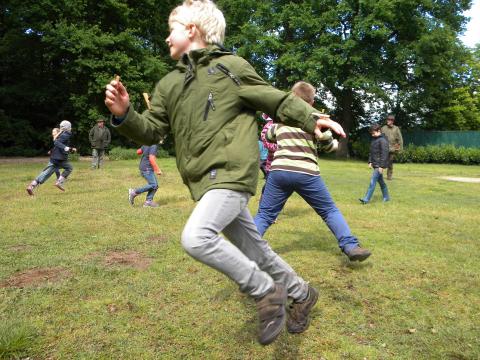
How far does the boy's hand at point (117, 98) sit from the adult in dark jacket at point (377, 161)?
8.40 metres

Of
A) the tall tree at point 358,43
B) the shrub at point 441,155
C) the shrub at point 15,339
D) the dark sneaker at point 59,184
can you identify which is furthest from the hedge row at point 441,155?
the shrub at point 15,339

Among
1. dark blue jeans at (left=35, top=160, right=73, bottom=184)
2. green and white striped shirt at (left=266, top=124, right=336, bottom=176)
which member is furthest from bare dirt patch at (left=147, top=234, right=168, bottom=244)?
dark blue jeans at (left=35, top=160, right=73, bottom=184)

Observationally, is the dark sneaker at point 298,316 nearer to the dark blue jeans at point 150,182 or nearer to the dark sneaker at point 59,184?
the dark blue jeans at point 150,182

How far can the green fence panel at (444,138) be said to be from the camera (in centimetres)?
3206

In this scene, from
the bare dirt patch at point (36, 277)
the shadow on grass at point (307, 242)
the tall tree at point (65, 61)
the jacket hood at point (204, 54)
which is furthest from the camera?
the tall tree at point (65, 61)

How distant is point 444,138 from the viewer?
1319 inches

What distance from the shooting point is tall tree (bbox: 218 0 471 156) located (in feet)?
103

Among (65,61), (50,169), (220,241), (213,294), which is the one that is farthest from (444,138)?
(220,241)

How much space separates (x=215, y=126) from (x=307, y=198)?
2791 millimetres

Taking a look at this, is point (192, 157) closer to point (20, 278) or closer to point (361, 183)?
point (20, 278)

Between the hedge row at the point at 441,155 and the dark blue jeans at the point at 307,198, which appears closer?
the dark blue jeans at the point at 307,198

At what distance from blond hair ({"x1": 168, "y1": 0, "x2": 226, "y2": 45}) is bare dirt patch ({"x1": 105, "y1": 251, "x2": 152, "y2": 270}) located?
307cm

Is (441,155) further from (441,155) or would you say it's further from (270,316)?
(270,316)

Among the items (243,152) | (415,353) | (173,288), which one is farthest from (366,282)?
(243,152)
